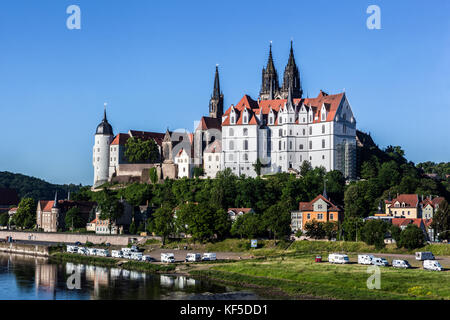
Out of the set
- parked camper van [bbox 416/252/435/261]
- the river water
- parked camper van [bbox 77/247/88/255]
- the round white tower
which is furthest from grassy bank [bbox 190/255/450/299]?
the round white tower

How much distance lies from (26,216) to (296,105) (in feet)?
181

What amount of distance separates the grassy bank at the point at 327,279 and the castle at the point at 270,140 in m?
39.6

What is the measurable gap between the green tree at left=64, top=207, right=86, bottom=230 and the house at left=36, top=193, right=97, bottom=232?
1777 mm

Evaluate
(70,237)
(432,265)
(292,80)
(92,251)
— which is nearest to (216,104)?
(292,80)

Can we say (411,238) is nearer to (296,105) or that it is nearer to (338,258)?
(338,258)

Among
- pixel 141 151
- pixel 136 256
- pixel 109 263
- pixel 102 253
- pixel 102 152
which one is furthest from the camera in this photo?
pixel 102 152

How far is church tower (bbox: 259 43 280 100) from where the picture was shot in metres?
143

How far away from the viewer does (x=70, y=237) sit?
103625mm

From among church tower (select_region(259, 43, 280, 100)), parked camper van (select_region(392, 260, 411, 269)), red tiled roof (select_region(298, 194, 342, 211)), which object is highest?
church tower (select_region(259, 43, 280, 100))

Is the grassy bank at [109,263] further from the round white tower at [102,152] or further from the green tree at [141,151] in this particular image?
the round white tower at [102,152]

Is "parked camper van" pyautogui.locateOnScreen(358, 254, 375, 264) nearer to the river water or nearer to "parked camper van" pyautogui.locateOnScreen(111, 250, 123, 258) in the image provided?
the river water

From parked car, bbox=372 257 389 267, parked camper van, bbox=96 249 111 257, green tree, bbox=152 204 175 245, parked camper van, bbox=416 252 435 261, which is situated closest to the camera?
parked car, bbox=372 257 389 267

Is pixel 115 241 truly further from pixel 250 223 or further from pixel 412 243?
pixel 412 243

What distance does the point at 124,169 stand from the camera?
420 ft
